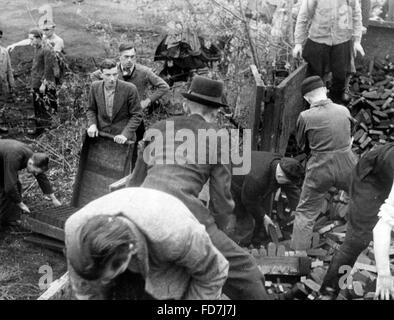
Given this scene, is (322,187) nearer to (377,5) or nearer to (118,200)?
(118,200)

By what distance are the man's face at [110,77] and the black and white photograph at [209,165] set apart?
0.03 m

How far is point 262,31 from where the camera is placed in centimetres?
955

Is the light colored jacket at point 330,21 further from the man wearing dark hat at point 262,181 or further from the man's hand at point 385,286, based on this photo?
the man's hand at point 385,286

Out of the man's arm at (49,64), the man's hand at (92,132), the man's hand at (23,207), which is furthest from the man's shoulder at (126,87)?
the man's arm at (49,64)

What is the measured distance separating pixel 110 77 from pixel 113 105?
34cm

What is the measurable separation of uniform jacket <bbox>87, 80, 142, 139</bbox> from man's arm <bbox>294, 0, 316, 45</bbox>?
245 cm

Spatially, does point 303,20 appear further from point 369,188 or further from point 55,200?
point 55,200

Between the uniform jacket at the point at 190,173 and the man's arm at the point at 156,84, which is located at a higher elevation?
the uniform jacket at the point at 190,173

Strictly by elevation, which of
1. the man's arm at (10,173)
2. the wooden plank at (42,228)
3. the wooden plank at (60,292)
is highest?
the wooden plank at (60,292)

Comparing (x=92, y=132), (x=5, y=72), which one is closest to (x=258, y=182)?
(x=92, y=132)

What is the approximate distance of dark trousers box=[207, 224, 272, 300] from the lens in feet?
15.0

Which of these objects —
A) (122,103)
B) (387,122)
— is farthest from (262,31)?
(122,103)

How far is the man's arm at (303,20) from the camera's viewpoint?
26.1 ft
